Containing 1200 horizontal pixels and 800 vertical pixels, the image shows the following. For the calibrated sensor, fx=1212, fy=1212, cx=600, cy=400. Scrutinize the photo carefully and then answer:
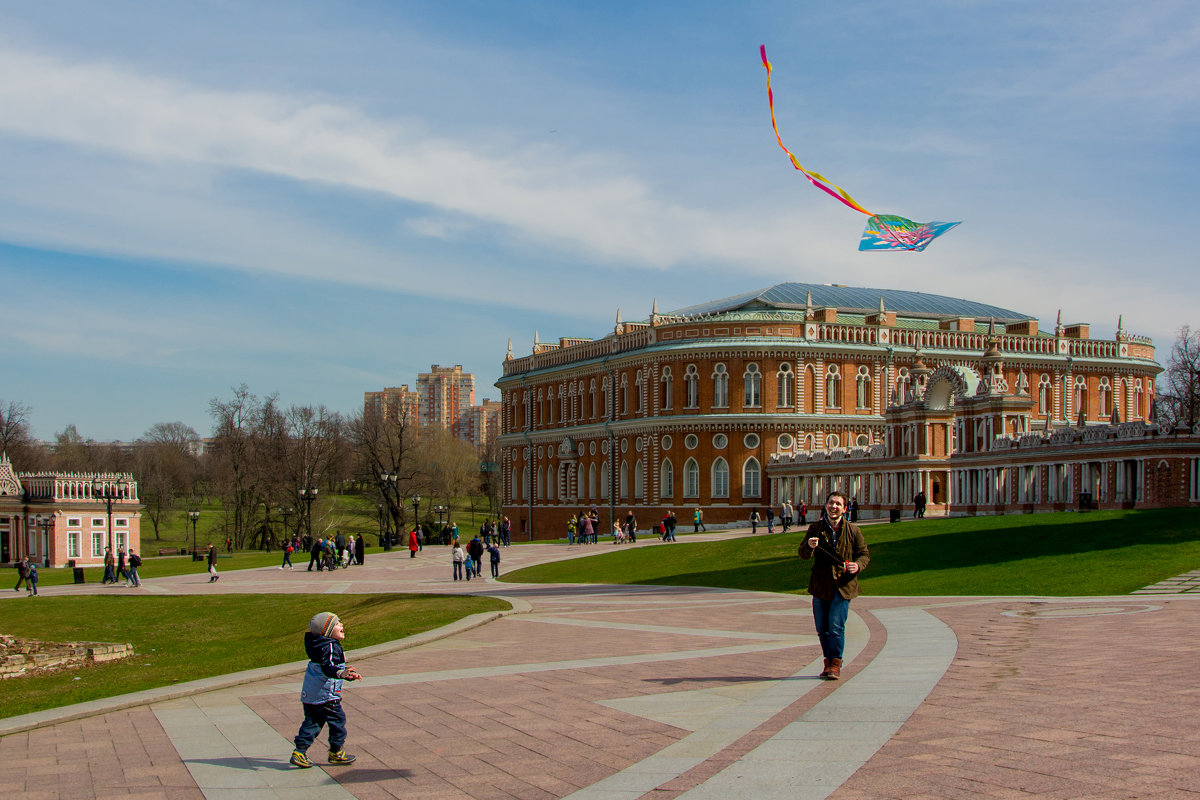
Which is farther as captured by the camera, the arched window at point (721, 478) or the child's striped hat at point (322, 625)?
the arched window at point (721, 478)

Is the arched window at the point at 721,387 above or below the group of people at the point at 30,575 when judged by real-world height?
above

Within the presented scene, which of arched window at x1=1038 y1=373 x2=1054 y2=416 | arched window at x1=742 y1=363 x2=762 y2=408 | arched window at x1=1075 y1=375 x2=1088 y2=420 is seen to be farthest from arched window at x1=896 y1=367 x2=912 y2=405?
arched window at x1=1075 y1=375 x2=1088 y2=420

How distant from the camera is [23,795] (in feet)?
32.4

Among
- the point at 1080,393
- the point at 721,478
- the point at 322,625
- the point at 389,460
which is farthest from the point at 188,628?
the point at 389,460

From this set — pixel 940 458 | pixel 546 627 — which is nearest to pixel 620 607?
pixel 546 627

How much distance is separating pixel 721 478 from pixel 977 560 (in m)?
44.7

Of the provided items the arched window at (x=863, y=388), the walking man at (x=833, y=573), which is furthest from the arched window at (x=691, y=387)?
the walking man at (x=833, y=573)

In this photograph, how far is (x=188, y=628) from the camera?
106ft

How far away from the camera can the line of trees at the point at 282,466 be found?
92.8 meters

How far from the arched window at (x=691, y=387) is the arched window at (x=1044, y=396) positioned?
23.1 metres

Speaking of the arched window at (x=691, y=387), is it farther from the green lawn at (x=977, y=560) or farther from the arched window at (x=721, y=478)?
the green lawn at (x=977, y=560)

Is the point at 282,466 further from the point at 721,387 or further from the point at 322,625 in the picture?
the point at 322,625

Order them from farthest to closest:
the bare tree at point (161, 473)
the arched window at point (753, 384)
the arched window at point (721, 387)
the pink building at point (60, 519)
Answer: the bare tree at point (161, 473) < the pink building at point (60, 519) < the arched window at point (721, 387) < the arched window at point (753, 384)

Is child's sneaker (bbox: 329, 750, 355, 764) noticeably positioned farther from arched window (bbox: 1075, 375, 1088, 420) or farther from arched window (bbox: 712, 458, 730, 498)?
arched window (bbox: 1075, 375, 1088, 420)
